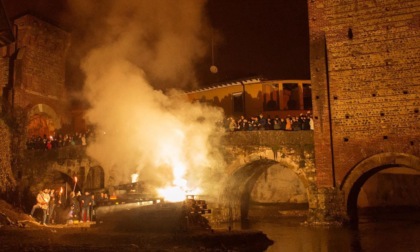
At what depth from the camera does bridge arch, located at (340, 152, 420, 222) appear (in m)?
18.5

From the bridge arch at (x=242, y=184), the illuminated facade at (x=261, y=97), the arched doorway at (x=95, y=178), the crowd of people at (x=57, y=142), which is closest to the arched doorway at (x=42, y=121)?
the crowd of people at (x=57, y=142)

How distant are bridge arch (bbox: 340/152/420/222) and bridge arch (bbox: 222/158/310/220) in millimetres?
1774

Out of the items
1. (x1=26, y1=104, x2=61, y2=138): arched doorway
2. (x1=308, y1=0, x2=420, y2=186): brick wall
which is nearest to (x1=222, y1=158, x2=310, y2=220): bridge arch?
(x1=308, y1=0, x2=420, y2=186): brick wall

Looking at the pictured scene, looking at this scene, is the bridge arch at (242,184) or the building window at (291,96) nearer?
the bridge arch at (242,184)

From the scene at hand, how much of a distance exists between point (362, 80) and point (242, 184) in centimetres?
802

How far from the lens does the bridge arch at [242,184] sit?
21.5 metres

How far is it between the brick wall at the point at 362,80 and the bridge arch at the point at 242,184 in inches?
87.9

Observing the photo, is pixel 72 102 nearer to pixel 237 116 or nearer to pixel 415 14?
pixel 237 116

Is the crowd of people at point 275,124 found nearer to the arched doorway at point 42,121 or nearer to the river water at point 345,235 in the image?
the river water at point 345,235

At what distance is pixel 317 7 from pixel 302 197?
12510mm

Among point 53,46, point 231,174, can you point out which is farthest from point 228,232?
point 53,46

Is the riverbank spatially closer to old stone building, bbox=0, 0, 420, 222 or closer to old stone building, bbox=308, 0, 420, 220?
old stone building, bbox=0, 0, 420, 222

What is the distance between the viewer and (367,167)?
62.3 feet

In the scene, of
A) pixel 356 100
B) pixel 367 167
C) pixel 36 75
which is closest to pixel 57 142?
pixel 36 75
